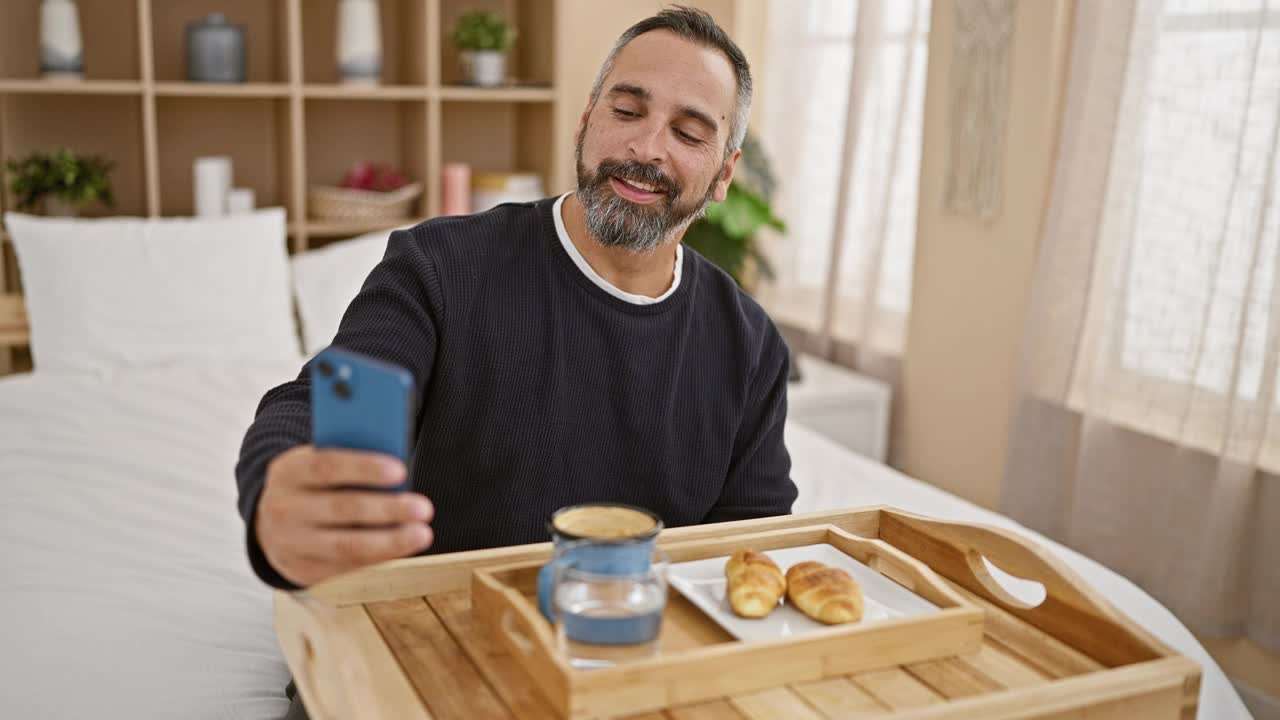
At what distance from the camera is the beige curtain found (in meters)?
2.36

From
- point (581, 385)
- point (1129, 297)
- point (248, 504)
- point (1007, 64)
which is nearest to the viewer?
point (248, 504)

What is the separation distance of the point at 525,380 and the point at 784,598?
0.52m

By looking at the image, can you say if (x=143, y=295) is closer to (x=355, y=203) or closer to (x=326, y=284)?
(x=326, y=284)

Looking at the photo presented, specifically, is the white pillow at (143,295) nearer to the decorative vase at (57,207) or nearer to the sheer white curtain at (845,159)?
the decorative vase at (57,207)

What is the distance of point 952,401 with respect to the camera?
3266 mm

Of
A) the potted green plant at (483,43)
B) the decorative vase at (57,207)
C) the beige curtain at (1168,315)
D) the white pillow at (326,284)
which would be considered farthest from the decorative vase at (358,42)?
the beige curtain at (1168,315)

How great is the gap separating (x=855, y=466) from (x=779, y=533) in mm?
1231

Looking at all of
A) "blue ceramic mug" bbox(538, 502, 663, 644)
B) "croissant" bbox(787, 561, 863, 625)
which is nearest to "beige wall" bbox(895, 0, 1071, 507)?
"croissant" bbox(787, 561, 863, 625)

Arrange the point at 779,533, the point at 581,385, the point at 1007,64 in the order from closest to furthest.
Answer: the point at 779,533 → the point at 581,385 → the point at 1007,64

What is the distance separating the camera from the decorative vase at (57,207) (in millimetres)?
3211

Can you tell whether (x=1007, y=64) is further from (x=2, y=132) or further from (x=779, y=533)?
(x=2, y=132)

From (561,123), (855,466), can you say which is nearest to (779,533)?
(855,466)

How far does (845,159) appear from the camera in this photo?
3.60 metres

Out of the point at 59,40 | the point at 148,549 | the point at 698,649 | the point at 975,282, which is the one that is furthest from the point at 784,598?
the point at 59,40
